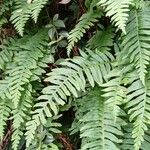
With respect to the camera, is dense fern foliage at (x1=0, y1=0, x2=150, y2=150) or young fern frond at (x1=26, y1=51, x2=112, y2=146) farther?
young fern frond at (x1=26, y1=51, x2=112, y2=146)

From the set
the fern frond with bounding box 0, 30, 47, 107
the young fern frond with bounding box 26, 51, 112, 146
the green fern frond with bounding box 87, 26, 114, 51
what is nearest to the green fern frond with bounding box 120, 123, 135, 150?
the young fern frond with bounding box 26, 51, 112, 146

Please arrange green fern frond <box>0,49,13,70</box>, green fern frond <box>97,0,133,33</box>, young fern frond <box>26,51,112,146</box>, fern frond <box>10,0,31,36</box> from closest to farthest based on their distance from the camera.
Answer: green fern frond <box>97,0,133,33</box> → young fern frond <box>26,51,112,146</box> → fern frond <box>10,0,31,36</box> → green fern frond <box>0,49,13,70</box>

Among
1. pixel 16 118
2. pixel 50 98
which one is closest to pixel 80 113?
pixel 50 98

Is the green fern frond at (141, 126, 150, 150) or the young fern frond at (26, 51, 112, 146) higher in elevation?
the young fern frond at (26, 51, 112, 146)

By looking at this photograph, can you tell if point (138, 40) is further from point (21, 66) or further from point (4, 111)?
point (4, 111)

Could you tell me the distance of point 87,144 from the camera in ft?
7.82

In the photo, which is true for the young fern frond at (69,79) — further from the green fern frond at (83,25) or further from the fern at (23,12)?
the fern at (23,12)

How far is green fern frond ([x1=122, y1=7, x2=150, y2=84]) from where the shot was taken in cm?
233

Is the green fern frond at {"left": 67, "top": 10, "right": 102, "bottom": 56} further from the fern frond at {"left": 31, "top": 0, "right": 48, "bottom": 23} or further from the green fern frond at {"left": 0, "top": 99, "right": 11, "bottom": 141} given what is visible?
the green fern frond at {"left": 0, "top": 99, "right": 11, "bottom": 141}

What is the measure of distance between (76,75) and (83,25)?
0.33m

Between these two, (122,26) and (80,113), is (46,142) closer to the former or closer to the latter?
(80,113)

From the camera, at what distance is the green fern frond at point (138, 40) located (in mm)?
2332

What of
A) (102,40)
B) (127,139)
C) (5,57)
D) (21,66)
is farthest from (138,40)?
(5,57)

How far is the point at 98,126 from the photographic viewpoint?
95.9 inches
